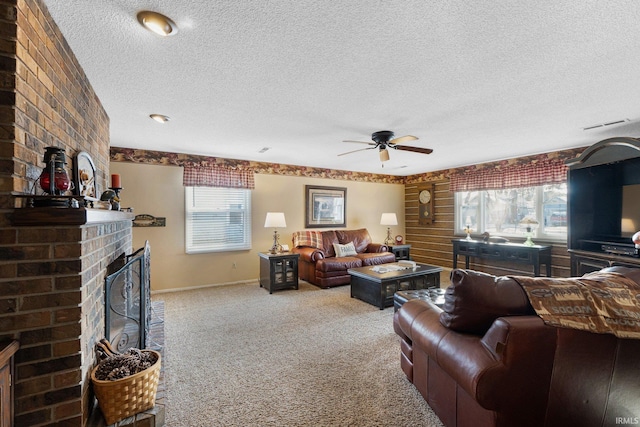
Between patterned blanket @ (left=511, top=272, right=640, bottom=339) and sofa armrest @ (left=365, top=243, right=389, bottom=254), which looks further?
sofa armrest @ (left=365, top=243, right=389, bottom=254)

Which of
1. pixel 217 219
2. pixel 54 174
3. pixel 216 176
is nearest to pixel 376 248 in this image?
pixel 217 219

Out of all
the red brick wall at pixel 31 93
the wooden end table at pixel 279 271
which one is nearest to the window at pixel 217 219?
the wooden end table at pixel 279 271

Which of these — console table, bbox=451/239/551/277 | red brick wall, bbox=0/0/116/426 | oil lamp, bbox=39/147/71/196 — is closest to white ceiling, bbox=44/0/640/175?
red brick wall, bbox=0/0/116/426

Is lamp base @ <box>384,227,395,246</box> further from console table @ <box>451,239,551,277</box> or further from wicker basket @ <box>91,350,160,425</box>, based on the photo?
wicker basket @ <box>91,350,160,425</box>

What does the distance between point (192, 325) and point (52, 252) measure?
2350 millimetres

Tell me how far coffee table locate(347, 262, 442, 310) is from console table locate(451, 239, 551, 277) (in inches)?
64.0

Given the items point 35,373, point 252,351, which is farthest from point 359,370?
point 35,373

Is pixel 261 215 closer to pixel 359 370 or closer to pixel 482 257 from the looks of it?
pixel 359 370

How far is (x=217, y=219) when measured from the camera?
16.8 ft

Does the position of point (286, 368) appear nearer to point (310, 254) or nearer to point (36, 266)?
point (36, 266)

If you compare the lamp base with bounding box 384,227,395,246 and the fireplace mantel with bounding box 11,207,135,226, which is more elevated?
the fireplace mantel with bounding box 11,207,135,226

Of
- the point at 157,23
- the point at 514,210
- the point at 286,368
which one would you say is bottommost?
the point at 286,368

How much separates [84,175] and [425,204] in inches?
256

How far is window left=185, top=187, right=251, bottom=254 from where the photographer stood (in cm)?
489
